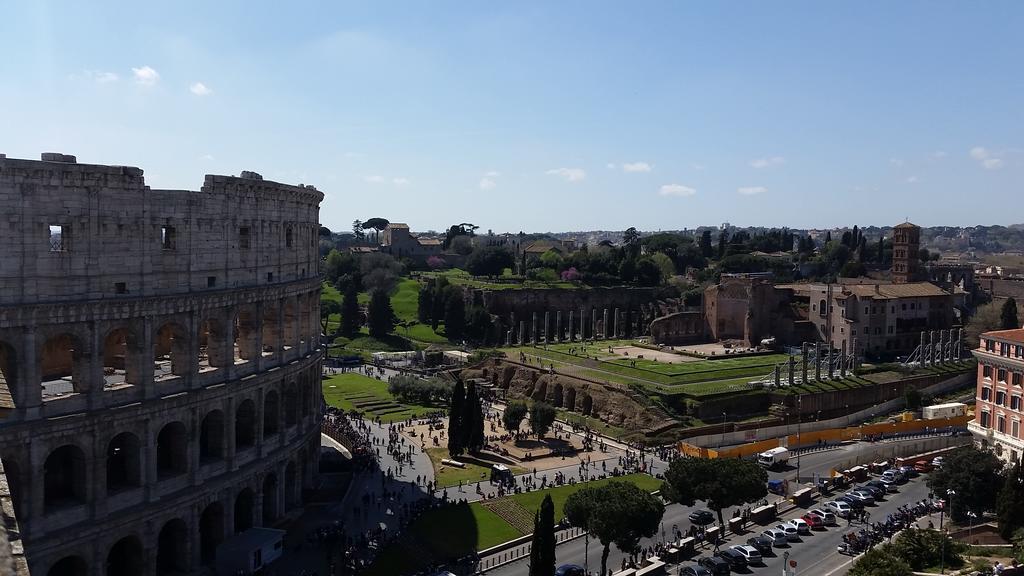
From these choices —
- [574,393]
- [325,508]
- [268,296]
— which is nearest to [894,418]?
[574,393]

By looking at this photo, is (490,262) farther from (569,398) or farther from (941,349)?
(941,349)

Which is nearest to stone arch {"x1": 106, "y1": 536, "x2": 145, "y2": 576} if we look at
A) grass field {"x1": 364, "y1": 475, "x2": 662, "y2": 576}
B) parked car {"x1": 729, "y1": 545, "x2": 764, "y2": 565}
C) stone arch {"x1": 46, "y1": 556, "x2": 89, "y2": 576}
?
stone arch {"x1": 46, "y1": 556, "x2": 89, "y2": 576}

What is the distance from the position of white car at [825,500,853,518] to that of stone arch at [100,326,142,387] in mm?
33912

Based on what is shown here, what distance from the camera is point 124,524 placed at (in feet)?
97.2

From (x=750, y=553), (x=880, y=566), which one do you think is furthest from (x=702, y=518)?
(x=880, y=566)

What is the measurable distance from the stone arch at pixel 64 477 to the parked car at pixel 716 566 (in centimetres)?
2429

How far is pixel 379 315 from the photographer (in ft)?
334

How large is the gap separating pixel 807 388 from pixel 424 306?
182 feet

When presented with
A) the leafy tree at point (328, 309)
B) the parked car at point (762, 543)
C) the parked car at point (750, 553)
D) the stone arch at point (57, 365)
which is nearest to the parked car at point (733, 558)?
the parked car at point (750, 553)

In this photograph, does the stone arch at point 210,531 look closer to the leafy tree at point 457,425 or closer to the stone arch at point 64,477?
the stone arch at point 64,477

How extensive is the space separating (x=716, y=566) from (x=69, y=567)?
82.5ft

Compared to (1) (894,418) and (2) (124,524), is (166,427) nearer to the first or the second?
(2) (124,524)

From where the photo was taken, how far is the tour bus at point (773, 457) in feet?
169

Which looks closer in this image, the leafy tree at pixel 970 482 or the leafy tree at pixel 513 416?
the leafy tree at pixel 970 482
